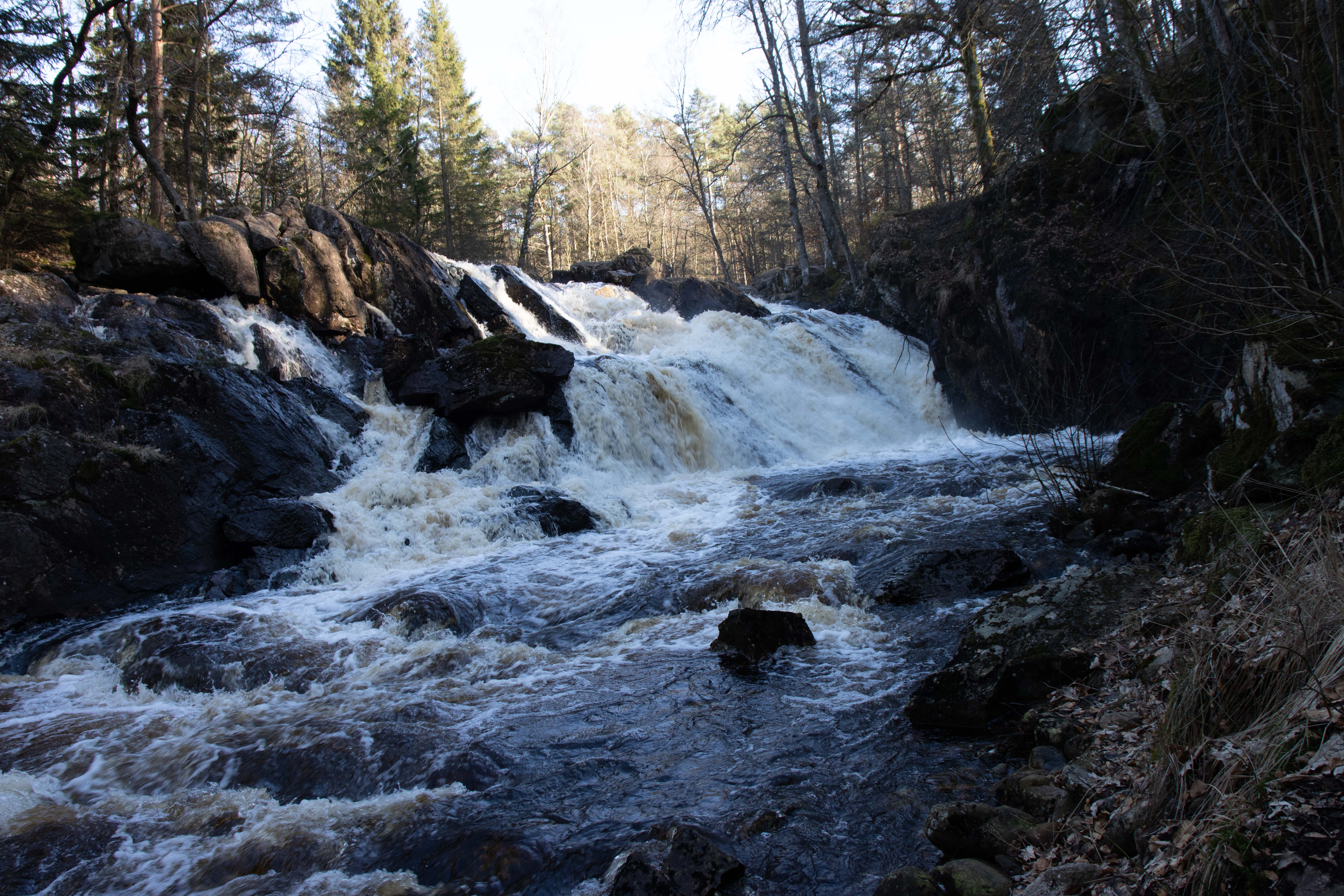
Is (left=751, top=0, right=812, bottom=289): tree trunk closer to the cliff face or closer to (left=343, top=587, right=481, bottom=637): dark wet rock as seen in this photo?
the cliff face

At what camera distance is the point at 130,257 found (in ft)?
39.2

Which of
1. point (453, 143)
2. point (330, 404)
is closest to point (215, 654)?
point (330, 404)

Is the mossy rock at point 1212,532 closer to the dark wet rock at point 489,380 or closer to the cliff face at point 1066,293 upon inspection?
the cliff face at point 1066,293

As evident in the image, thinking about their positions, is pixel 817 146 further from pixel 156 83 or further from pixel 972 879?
pixel 972 879

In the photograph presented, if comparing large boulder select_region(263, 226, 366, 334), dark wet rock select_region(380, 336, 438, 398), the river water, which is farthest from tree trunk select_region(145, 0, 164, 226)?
the river water

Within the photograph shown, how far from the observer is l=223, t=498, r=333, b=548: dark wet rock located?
27.8 feet

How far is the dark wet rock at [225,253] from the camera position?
12445 millimetres

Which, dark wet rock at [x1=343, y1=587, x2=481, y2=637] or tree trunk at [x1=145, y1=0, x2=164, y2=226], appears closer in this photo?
dark wet rock at [x1=343, y1=587, x2=481, y2=637]

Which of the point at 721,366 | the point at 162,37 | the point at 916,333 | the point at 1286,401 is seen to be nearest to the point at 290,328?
the point at 721,366

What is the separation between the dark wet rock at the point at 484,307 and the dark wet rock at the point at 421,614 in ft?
32.9

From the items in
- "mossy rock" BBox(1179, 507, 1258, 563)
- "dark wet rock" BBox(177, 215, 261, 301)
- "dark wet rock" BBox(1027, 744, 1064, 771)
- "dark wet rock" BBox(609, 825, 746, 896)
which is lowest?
"dark wet rock" BBox(1027, 744, 1064, 771)

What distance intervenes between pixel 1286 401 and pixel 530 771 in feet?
19.2

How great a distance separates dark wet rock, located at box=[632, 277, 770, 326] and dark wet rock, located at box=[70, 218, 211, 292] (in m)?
13.0

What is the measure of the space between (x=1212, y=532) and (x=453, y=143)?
108 feet
